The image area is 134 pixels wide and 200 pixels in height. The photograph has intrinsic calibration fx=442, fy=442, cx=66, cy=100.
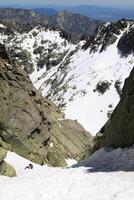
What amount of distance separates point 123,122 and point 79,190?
928 cm

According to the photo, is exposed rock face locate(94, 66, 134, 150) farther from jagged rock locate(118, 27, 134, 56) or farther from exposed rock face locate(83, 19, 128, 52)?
exposed rock face locate(83, 19, 128, 52)

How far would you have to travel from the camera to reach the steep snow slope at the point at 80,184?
23.6 m

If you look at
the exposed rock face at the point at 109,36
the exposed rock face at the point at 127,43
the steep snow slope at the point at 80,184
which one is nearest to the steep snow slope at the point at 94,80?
the exposed rock face at the point at 109,36

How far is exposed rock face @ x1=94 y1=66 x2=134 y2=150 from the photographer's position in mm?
31391

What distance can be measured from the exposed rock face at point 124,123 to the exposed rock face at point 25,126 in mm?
20294

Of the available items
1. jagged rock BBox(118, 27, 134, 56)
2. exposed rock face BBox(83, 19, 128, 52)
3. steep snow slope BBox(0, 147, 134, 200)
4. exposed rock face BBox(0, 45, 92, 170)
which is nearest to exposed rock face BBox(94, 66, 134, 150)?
steep snow slope BBox(0, 147, 134, 200)

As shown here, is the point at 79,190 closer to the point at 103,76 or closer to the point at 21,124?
the point at 21,124

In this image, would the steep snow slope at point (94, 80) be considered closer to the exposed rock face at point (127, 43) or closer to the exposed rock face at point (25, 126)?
the exposed rock face at point (127, 43)

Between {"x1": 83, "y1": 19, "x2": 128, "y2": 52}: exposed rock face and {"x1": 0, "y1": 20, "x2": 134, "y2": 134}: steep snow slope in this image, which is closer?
{"x1": 0, "y1": 20, "x2": 134, "y2": 134}: steep snow slope

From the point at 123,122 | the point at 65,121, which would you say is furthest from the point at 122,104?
the point at 65,121

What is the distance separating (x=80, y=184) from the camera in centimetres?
2586

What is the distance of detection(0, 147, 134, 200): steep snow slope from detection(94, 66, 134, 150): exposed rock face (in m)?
1.24

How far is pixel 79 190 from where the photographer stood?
80.6 feet

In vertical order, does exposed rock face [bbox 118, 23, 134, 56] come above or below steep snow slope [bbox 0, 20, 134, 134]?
above
